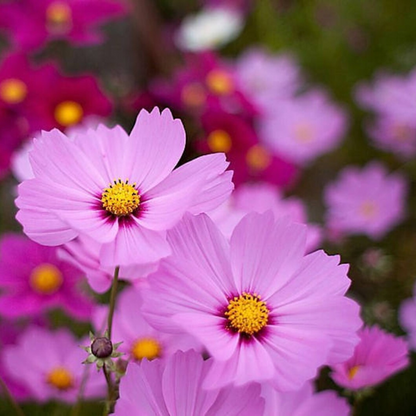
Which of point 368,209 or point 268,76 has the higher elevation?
point 268,76

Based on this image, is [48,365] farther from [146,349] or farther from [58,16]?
[58,16]

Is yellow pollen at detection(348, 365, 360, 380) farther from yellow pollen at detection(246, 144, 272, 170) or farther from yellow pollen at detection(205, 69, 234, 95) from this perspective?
yellow pollen at detection(205, 69, 234, 95)

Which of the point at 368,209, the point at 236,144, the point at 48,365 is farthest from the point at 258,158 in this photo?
the point at 48,365

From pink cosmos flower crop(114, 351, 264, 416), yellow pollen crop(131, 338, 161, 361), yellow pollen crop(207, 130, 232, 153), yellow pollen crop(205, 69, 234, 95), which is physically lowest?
pink cosmos flower crop(114, 351, 264, 416)

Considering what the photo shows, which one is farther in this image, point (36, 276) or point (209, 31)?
point (209, 31)

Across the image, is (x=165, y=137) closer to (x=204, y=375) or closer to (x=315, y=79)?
(x=204, y=375)

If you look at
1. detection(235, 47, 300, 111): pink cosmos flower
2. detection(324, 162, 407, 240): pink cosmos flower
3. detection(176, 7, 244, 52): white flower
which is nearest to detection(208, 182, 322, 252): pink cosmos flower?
detection(324, 162, 407, 240): pink cosmos flower
